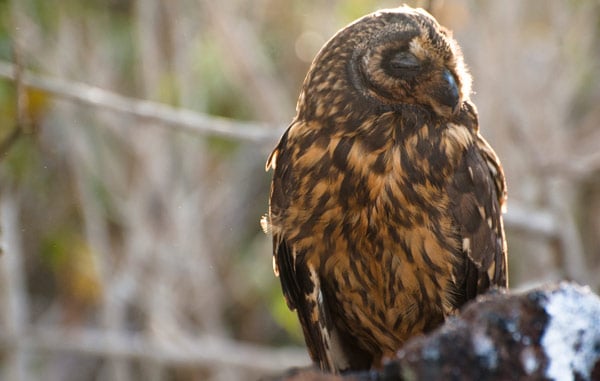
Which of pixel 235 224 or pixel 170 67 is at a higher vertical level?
pixel 170 67

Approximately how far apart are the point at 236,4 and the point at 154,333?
1.81 m

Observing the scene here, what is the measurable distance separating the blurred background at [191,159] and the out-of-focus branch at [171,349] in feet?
0.03

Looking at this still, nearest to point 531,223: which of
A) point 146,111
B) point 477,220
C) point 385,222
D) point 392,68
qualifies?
point 146,111

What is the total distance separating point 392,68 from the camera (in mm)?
2600

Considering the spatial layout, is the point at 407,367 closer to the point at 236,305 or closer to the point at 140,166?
the point at 140,166

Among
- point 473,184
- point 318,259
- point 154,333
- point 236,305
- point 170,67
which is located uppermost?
point 473,184

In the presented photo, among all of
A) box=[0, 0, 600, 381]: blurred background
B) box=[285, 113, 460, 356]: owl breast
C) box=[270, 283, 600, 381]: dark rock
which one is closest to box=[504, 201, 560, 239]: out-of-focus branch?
box=[0, 0, 600, 381]: blurred background

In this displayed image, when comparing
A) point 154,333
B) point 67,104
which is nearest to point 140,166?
point 67,104

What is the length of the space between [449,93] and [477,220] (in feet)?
1.28

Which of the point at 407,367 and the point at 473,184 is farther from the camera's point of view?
the point at 473,184

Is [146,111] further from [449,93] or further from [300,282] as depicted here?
[449,93]

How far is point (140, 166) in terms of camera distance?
532cm

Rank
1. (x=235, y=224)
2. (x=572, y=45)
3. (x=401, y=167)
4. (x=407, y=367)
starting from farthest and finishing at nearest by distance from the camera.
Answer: (x=235, y=224) → (x=572, y=45) → (x=401, y=167) → (x=407, y=367)

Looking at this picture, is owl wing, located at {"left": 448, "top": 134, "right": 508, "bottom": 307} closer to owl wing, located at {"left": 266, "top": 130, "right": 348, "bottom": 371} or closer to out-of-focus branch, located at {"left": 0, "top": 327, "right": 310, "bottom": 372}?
owl wing, located at {"left": 266, "top": 130, "right": 348, "bottom": 371}
